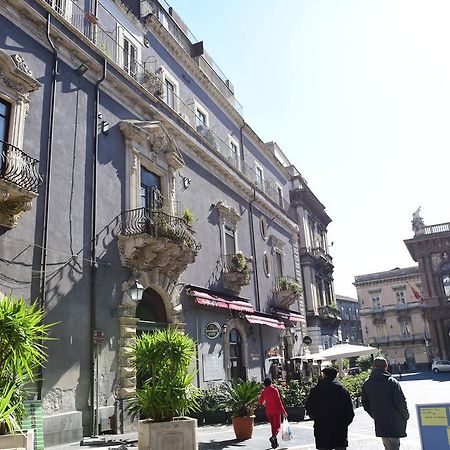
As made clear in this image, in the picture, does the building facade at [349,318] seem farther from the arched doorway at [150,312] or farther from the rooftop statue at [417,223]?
the arched doorway at [150,312]

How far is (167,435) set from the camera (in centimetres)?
776

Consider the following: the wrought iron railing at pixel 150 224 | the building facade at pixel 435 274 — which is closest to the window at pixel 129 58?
the wrought iron railing at pixel 150 224

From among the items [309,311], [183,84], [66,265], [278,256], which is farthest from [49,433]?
[309,311]

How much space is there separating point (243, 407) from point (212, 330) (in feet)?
21.5

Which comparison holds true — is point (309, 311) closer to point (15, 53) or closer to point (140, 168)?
point (140, 168)

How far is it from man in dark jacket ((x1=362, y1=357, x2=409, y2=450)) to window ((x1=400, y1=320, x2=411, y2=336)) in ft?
203

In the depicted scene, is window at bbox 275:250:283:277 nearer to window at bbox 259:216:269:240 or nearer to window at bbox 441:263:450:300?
window at bbox 259:216:269:240

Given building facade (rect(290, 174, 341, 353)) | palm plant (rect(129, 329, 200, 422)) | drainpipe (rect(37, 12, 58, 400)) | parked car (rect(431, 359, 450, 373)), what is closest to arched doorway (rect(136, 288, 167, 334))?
drainpipe (rect(37, 12, 58, 400))

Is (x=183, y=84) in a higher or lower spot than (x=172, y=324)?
higher

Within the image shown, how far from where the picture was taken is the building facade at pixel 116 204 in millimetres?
11031

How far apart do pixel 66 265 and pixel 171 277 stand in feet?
14.7

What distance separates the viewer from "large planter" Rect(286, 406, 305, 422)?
14.8 meters

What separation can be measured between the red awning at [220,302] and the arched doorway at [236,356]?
42.9 inches

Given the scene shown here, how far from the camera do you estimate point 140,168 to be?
15578 mm
